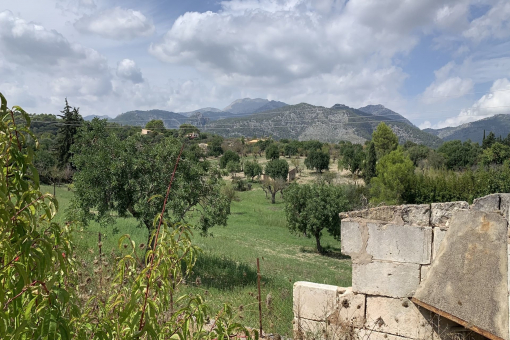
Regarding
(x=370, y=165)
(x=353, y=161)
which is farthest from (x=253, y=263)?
(x=353, y=161)

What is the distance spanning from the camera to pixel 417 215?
5445 millimetres

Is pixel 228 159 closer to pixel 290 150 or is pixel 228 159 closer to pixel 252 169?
pixel 252 169

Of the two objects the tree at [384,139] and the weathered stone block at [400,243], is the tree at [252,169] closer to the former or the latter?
the tree at [384,139]

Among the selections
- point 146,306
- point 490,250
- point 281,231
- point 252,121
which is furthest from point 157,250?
point 252,121

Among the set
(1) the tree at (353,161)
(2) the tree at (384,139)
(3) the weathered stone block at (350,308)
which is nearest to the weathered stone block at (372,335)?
(3) the weathered stone block at (350,308)

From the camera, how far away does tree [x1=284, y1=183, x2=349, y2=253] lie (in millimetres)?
24531

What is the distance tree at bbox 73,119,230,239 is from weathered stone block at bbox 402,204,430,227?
7.23m

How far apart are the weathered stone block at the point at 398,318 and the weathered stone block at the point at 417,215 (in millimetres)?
1162

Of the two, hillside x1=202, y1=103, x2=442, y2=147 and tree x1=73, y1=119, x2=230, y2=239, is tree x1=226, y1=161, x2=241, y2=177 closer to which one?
tree x1=73, y1=119, x2=230, y2=239

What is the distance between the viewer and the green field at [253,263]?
7917mm

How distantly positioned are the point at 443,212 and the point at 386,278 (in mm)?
1313

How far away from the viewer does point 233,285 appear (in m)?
11.0

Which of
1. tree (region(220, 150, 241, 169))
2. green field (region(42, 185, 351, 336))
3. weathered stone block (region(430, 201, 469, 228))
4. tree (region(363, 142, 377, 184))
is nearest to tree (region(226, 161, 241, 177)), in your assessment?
tree (region(220, 150, 241, 169))

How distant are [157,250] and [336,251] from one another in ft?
82.2
